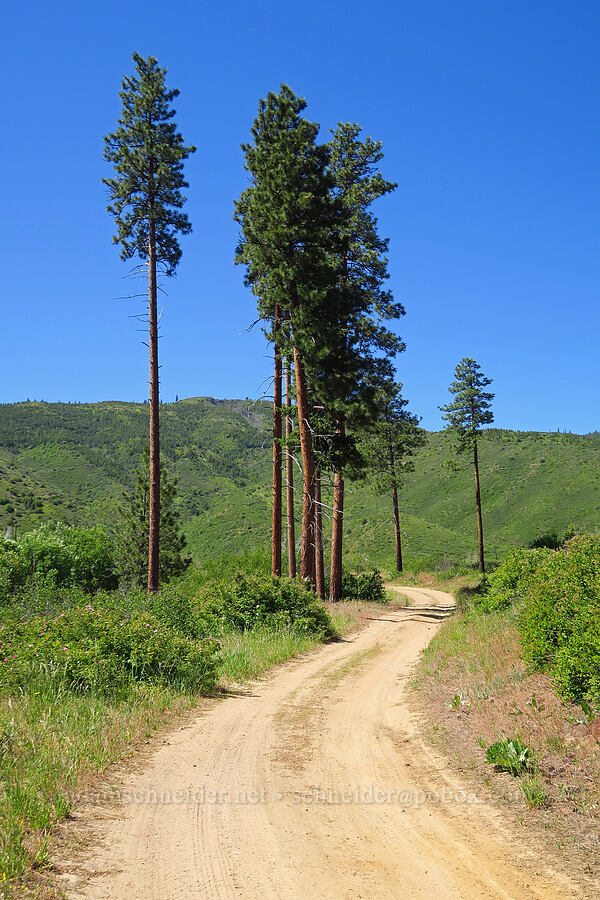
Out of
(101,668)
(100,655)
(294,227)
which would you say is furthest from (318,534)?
(101,668)

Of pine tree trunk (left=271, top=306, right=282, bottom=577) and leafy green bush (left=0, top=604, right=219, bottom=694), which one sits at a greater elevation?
pine tree trunk (left=271, top=306, right=282, bottom=577)

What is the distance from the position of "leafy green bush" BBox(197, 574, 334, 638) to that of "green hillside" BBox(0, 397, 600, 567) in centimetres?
985

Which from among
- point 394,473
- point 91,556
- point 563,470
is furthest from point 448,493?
point 91,556

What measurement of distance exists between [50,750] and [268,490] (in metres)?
107

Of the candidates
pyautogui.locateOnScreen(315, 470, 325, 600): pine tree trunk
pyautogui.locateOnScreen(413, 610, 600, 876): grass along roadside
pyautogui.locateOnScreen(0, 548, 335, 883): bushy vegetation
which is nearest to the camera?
pyautogui.locateOnScreen(413, 610, 600, 876): grass along roadside

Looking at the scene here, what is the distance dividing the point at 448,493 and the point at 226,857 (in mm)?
107729

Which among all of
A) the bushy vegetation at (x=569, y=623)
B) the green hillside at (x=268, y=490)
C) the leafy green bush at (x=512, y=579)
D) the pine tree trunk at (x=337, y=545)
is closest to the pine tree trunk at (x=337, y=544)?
the pine tree trunk at (x=337, y=545)

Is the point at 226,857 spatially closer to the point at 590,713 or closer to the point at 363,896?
the point at 363,896

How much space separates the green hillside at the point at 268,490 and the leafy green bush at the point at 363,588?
922cm

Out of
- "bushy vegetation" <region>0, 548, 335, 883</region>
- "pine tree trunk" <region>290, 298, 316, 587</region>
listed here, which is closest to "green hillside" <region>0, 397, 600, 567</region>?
"pine tree trunk" <region>290, 298, 316, 587</region>

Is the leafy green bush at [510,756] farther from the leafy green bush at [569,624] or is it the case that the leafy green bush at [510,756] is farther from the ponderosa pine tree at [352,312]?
the ponderosa pine tree at [352,312]

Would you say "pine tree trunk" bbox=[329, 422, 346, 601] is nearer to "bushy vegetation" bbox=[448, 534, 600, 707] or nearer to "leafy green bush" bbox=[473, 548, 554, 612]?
"leafy green bush" bbox=[473, 548, 554, 612]

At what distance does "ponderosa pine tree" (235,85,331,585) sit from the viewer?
20.5 metres

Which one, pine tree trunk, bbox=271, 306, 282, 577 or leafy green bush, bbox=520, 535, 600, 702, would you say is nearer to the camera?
leafy green bush, bbox=520, 535, 600, 702
